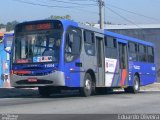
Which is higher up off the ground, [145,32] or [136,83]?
[145,32]

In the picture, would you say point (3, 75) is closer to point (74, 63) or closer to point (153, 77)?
point (153, 77)

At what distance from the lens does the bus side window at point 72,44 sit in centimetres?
2025

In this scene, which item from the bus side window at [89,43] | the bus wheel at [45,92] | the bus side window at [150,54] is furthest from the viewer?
the bus side window at [150,54]

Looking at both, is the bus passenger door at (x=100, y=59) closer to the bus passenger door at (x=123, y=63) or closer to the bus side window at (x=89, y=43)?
the bus side window at (x=89, y=43)

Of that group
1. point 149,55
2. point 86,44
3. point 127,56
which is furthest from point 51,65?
point 149,55

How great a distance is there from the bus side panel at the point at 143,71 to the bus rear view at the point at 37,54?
27.6ft

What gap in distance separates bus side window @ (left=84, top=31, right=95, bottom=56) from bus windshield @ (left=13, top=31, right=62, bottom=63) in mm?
2027

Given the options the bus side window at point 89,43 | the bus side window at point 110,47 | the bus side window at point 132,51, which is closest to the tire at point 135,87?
the bus side window at point 132,51

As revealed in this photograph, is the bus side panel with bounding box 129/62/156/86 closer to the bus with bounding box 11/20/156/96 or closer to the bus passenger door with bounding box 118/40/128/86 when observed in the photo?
the bus passenger door with bounding box 118/40/128/86

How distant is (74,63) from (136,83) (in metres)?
8.57

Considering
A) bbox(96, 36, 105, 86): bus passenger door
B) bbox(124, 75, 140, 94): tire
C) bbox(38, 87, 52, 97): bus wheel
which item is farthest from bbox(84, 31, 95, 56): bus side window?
bbox(124, 75, 140, 94): tire

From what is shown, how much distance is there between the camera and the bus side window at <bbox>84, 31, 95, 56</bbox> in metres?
21.8

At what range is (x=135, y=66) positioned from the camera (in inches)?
1123

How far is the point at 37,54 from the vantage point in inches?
802
